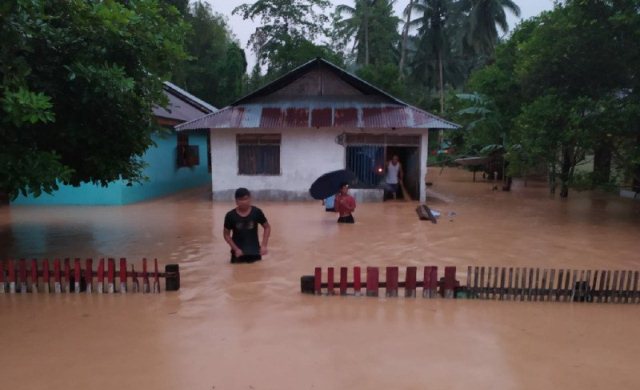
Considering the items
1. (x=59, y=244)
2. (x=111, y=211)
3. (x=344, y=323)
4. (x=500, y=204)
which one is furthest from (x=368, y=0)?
(x=344, y=323)

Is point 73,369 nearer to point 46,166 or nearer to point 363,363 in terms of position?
point 363,363

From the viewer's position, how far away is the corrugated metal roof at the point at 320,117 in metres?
15.2

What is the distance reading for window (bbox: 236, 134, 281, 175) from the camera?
16.2m

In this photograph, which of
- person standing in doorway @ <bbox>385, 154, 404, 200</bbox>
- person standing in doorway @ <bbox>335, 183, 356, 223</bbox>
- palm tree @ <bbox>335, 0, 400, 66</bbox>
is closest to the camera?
person standing in doorway @ <bbox>335, 183, 356, 223</bbox>

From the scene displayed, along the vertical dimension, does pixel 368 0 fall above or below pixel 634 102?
above

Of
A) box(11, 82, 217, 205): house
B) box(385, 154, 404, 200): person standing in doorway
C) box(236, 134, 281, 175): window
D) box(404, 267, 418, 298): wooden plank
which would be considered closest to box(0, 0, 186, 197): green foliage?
box(11, 82, 217, 205): house

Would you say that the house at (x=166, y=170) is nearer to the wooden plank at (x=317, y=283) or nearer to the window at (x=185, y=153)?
the window at (x=185, y=153)

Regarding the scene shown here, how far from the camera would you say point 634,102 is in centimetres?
1079

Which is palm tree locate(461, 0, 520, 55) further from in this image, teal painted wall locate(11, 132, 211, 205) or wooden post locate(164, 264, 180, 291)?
wooden post locate(164, 264, 180, 291)

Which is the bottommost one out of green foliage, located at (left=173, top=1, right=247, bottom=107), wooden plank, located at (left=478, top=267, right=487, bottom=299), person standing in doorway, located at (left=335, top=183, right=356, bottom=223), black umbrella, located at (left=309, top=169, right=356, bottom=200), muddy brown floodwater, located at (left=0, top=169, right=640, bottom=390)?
muddy brown floodwater, located at (left=0, top=169, right=640, bottom=390)

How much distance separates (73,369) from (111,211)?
10.3 meters

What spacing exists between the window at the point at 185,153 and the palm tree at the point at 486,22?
70.2 feet

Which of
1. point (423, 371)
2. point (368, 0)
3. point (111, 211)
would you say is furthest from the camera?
point (368, 0)

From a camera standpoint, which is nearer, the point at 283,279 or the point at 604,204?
the point at 283,279
